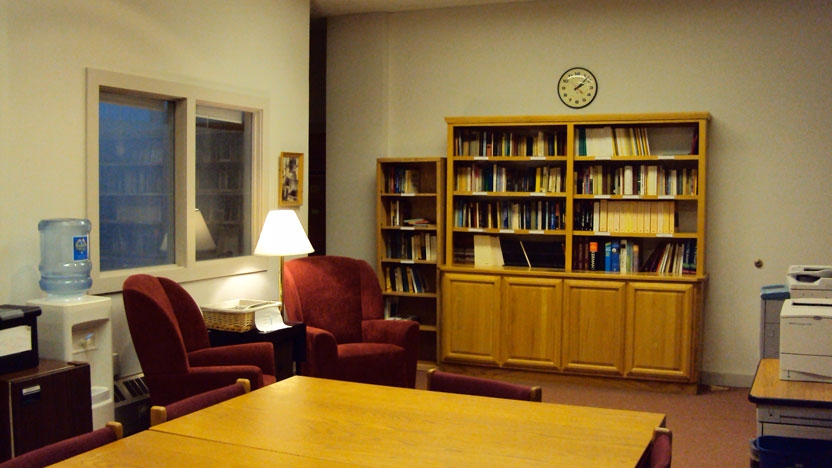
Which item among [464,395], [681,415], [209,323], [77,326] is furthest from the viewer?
[681,415]

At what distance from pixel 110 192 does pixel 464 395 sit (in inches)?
109

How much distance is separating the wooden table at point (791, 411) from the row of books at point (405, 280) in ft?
12.4

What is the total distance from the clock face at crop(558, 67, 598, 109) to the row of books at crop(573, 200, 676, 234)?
2.85 ft

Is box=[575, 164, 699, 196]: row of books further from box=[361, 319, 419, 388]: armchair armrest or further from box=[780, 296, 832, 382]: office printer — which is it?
box=[780, 296, 832, 382]: office printer

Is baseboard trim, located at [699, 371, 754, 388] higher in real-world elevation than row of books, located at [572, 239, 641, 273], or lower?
lower

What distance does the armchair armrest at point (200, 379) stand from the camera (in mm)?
4086

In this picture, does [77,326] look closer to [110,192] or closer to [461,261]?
[110,192]

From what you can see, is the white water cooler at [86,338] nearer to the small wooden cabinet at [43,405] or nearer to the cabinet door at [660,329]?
the small wooden cabinet at [43,405]

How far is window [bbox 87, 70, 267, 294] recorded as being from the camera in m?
4.50

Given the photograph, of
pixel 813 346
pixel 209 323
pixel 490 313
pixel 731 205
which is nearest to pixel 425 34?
pixel 490 313

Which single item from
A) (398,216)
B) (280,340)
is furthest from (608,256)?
(280,340)

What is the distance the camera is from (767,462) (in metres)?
3.15

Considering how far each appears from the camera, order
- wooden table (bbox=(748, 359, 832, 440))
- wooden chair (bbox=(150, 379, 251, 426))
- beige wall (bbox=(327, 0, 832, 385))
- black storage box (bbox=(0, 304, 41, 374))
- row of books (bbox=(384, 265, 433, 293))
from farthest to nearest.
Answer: row of books (bbox=(384, 265, 433, 293))
beige wall (bbox=(327, 0, 832, 385))
black storage box (bbox=(0, 304, 41, 374))
wooden table (bbox=(748, 359, 832, 440))
wooden chair (bbox=(150, 379, 251, 426))

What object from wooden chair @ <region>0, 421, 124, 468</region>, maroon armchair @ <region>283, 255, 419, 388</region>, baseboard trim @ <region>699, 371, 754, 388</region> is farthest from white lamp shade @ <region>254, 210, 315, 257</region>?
baseboard trim @ <region>699, 371, 754, 388</region>
